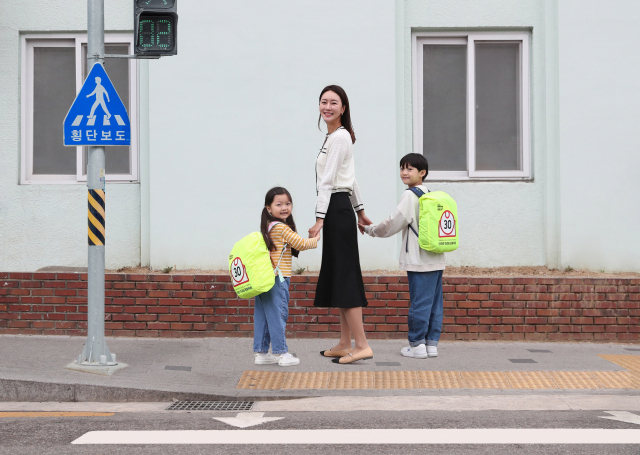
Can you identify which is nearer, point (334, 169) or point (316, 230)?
point (316, 230)

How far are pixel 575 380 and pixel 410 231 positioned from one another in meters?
1.86

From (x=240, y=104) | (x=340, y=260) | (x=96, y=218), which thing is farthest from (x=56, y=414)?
(x=240, y=104)

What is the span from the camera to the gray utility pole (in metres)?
6.33

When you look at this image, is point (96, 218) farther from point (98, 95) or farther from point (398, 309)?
point (398, 309)

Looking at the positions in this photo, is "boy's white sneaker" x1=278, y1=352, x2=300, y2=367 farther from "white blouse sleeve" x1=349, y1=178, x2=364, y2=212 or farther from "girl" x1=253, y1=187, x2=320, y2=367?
"white blouse sleeve" x1=349, y1=178, x2=364, y2=212

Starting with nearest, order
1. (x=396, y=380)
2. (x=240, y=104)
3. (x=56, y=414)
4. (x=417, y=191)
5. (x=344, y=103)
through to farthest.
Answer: (x=56, y=414) < (x=396, y=380) < (x=344, y=103) < (x=417, y=191) < (x=240, y=104)

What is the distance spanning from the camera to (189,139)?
8.34 metres

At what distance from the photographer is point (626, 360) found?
697cm

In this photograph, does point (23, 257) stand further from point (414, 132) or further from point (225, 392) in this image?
point (414, 132)

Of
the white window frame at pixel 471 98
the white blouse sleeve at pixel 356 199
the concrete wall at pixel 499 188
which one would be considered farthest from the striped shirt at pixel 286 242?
the white window frame at pixel 471 98

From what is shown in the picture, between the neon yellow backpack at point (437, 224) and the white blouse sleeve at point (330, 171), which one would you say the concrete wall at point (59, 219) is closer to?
the white blouse sleeve at point (330, 171)

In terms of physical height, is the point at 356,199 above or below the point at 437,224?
above

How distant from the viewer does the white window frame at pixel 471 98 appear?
8.75 meters

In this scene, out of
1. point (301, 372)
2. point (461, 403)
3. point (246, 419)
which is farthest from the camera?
point (301, 372)
